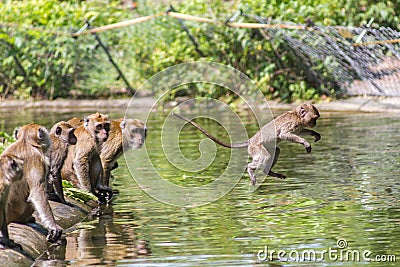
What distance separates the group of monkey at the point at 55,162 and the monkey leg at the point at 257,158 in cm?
126

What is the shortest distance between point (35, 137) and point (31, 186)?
1.46ft

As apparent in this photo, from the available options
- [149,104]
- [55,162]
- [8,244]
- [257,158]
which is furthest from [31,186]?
[149,104]

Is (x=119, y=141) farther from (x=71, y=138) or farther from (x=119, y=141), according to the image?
(x=71, y=138)

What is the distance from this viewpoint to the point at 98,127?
34.4 ft

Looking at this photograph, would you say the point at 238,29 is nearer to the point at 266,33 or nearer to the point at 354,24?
the point at 266,33

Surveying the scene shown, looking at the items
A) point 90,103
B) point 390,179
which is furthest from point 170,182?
point 90,103

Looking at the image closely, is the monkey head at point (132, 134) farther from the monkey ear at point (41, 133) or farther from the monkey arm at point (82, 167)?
the monkey ear at point (41, 133)

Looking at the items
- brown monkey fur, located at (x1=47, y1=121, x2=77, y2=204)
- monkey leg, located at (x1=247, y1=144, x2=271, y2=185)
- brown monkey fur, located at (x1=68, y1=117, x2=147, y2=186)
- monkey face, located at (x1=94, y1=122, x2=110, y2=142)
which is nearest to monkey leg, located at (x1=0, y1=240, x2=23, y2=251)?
brown monkey fur, located at (x1=47, y1=121, x2=77, y2=204)

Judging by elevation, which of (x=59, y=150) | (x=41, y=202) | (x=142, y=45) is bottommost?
(x=142, y=45)

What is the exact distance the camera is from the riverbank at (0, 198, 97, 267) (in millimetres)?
7466

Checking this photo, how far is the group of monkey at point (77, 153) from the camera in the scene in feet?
26.6

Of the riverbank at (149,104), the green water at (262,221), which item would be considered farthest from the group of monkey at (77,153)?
the riverbank at (149,104)

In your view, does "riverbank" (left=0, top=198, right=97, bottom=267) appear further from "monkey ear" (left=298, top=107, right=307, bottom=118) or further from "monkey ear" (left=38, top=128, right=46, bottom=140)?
"monkey ear" (left=298, top=107, right=307, bottom=118)

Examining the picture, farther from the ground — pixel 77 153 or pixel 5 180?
pixel 5 180
